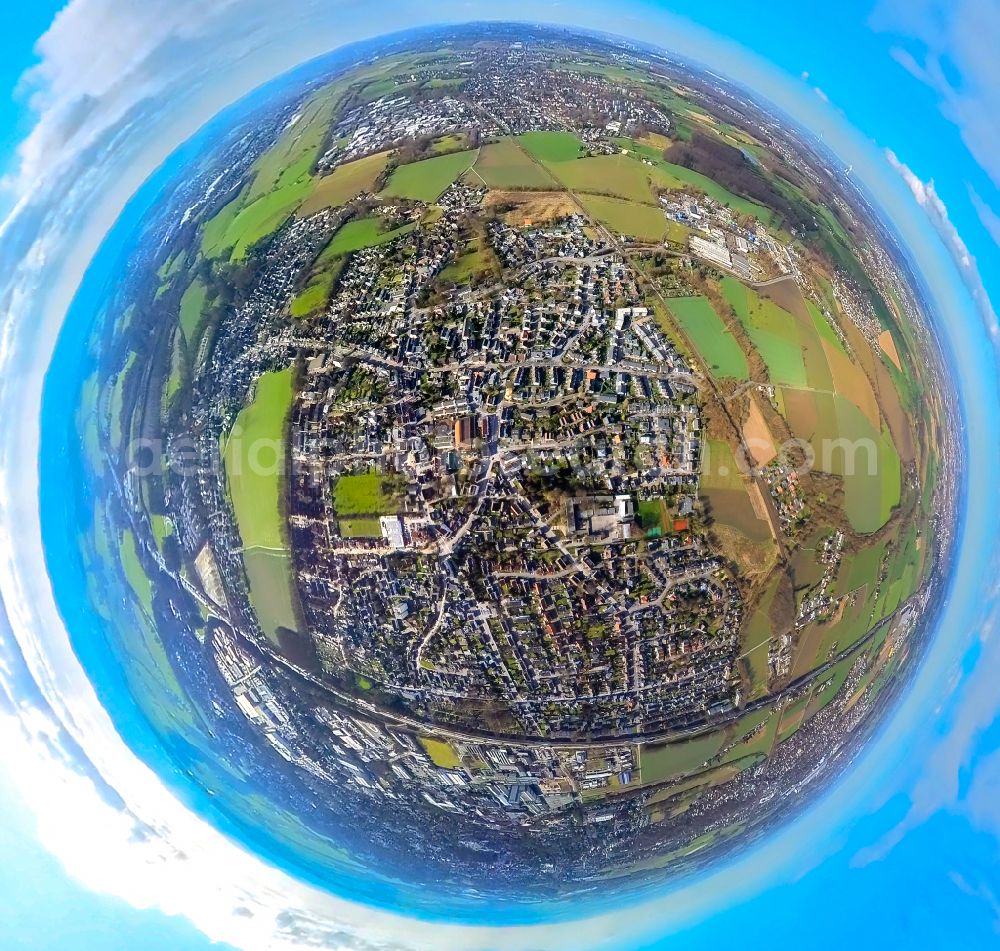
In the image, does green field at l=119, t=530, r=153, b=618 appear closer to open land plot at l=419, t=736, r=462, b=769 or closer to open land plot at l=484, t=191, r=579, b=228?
open land plot at l=419, t=736, r=462, b=769

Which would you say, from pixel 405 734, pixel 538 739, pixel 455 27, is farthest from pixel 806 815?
pixel 455 27

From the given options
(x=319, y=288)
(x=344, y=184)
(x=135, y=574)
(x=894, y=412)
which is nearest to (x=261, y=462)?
(x=319, y=288)

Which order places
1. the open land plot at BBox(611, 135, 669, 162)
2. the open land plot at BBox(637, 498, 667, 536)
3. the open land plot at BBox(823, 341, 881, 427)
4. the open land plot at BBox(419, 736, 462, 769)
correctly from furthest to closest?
the open land plot at BBox(611, 135, 669, 162) → the open land plot at BBox(823, 341, 881, 427) → the open land plot at BBox(419, 736, 462, 769) → the open land plot at BBox(637, 498, 667, 536)

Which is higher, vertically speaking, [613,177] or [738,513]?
[613,177]

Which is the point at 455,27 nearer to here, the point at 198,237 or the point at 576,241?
the point at 198,237

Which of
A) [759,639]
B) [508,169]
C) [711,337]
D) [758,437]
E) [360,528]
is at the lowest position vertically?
[759,639]

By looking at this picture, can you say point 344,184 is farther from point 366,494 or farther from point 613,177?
point 366,494

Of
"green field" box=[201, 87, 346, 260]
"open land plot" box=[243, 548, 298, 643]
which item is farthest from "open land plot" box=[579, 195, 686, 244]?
"open land plot" box=[243, 548, 298, 643]
